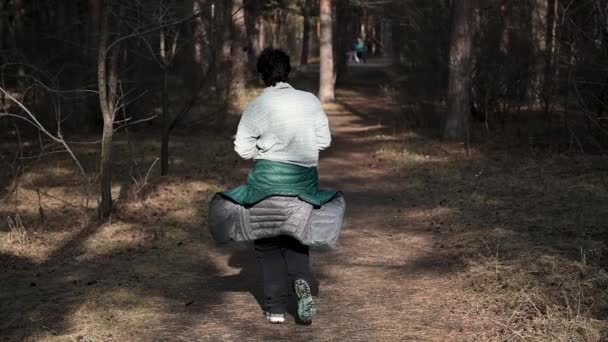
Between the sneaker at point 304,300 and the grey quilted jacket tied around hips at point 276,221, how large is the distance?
267 mm

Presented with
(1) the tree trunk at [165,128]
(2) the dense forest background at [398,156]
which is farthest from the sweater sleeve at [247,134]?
(1) the tree trunk at [165,128]

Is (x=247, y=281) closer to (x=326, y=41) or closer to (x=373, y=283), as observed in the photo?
(x=373, y=283)

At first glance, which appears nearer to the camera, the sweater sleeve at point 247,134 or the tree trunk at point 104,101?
the sweater sleeve at point 247,134

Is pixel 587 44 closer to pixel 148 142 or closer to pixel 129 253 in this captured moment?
pixel 129 253

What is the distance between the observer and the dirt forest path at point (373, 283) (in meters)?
5.41

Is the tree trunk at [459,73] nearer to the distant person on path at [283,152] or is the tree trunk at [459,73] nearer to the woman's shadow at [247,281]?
the woman's shadow at [247,281]

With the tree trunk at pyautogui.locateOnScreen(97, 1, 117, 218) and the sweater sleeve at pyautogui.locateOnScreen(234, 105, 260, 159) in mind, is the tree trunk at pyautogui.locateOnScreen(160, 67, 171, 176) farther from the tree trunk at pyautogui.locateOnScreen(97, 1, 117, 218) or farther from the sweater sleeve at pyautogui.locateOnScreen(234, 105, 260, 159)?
the sweater sleeve at pyautogui.locateOnScreen(234, 105, 260, 159)

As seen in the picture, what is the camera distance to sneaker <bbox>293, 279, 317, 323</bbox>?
5.27 m

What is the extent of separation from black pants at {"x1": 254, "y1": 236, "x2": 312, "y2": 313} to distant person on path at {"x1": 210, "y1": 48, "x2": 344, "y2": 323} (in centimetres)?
1

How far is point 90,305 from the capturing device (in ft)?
19.5

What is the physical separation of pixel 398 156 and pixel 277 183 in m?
9.37

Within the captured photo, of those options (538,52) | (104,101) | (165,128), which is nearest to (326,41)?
(538,52)

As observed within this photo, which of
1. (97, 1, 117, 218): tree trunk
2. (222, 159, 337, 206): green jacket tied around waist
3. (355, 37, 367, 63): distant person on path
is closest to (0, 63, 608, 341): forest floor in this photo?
(97, 1, 117, 218): tree trunk

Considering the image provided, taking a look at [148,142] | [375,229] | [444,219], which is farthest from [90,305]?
[148,142]
